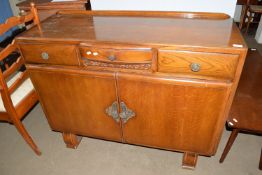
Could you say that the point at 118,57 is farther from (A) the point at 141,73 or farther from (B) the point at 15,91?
(B) the point at 15,91

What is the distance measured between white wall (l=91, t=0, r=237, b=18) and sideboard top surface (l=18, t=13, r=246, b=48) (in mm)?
154

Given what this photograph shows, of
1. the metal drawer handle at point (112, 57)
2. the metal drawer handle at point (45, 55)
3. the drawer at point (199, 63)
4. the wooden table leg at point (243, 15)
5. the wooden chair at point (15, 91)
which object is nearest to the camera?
the drawer at point (199, 63)

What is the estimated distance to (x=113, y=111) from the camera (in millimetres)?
1363

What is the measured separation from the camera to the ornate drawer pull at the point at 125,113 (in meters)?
1.32

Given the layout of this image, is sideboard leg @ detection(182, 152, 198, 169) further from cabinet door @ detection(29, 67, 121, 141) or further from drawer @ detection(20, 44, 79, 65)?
drawer @ detection(20, 44, 79, 65)

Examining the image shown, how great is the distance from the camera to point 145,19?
141 centimetres

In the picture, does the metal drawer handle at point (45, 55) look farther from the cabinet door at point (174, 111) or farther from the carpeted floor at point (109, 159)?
the carpeted floor at point (109, 159)

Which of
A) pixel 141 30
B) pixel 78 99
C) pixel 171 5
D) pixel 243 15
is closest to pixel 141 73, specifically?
pixel 141 30

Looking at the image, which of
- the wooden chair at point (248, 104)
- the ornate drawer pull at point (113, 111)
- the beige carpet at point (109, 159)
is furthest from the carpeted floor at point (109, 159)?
the ornate drawer pull at point (113, 111)

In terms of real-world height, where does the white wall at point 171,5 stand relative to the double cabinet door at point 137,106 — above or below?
above

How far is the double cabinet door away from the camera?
1.17 metres

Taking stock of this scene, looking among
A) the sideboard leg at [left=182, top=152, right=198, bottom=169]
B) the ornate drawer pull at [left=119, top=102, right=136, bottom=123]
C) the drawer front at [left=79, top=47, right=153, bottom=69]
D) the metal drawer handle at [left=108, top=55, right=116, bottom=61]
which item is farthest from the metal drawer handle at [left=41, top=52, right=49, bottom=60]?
the sideboard leg at [left=182, top=152, right=198, bottom=169]

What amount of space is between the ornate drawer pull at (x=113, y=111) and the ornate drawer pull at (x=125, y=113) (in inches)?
1.3

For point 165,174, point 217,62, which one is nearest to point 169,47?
point 217,62
